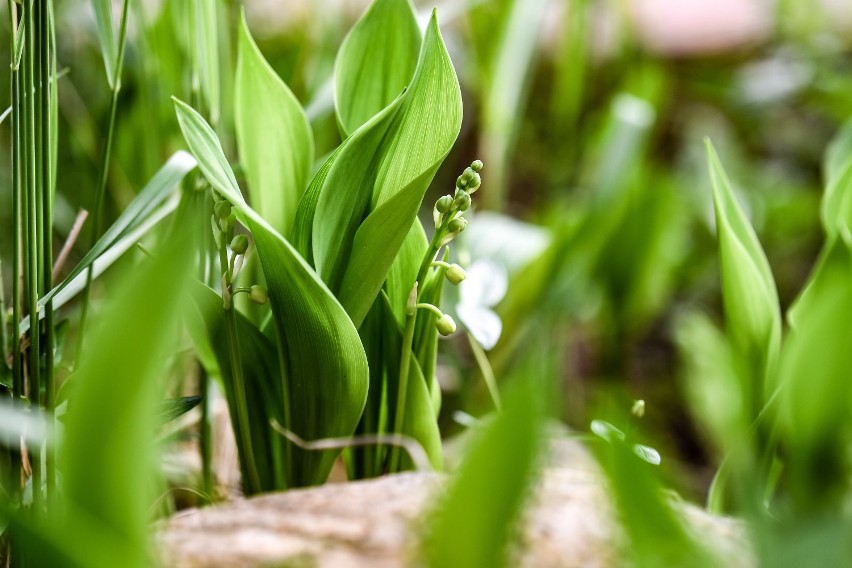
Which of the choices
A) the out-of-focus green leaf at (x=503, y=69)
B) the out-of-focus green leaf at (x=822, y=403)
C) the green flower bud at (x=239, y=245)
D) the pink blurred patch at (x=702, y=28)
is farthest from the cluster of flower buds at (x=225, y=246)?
the pink blurred patch at (x=702, y=28)

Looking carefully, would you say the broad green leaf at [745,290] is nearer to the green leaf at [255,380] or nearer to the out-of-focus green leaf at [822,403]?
the out-of-focus green leaf at [822,403]

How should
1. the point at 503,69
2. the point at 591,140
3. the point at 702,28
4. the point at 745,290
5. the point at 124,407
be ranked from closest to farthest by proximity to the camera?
the point at 124,407 < the point at 745,290 < the point at 503,69 < the point at 591,140 < the point at 702,28

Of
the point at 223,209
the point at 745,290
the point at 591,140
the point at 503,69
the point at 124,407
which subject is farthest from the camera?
the point at 591,140

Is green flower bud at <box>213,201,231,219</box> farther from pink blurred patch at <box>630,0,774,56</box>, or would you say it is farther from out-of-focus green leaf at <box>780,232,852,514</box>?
pink blurred patch at <box>630,0,774,56</box>

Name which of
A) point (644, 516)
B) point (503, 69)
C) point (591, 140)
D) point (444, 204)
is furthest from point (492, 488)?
point (591, 140)

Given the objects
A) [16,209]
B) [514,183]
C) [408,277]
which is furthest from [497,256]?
[514,183]

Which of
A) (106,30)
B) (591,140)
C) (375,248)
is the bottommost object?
(591,140)

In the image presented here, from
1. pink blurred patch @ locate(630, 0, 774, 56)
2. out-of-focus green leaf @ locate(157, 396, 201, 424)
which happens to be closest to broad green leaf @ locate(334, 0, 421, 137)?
out-of-focus green leaf @ locate(157, 396, 201, 424)

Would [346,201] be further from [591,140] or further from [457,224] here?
[591,140]

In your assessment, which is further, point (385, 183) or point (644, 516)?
point (385, 183)
